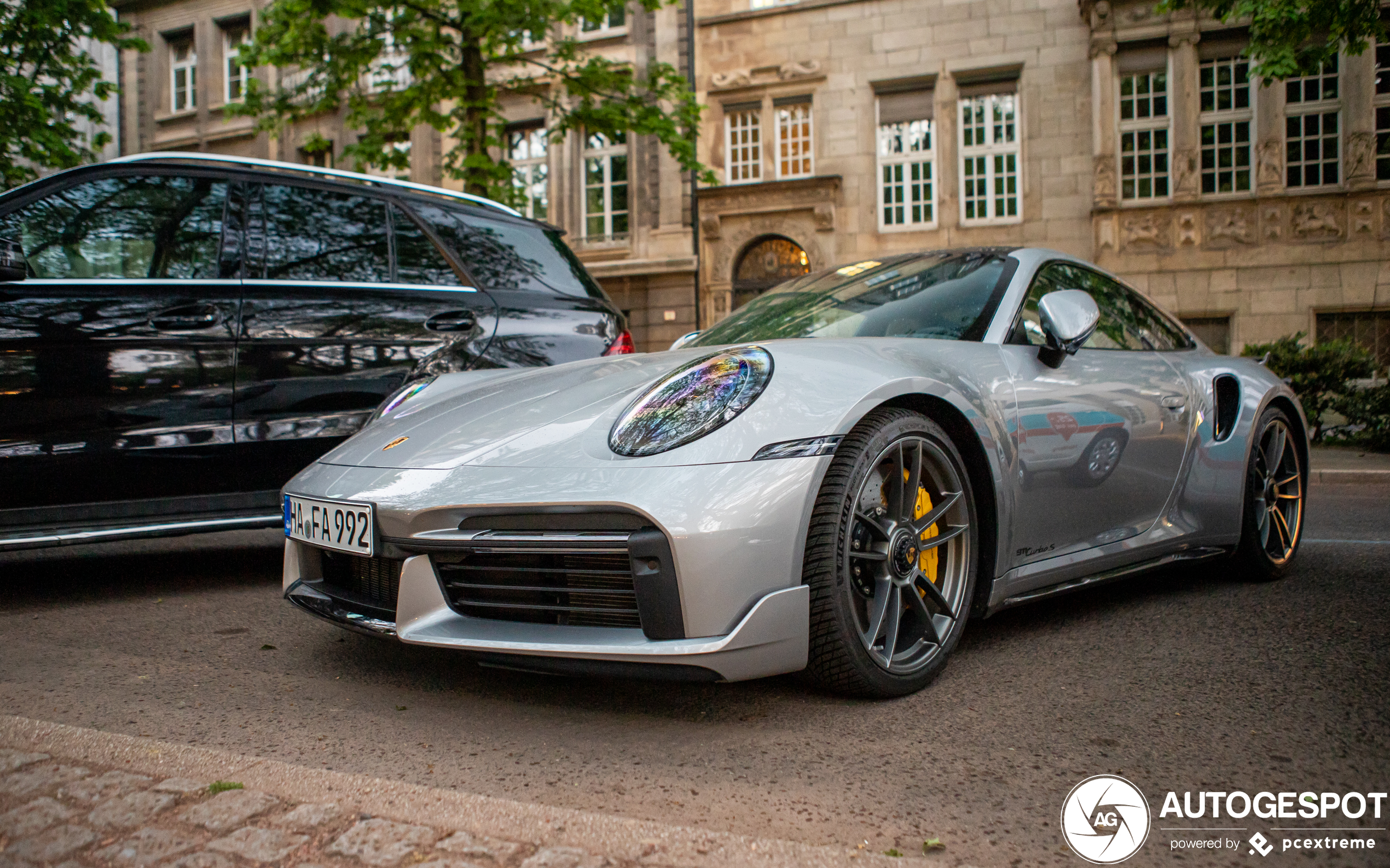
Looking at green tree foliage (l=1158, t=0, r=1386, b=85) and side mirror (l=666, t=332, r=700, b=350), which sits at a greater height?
green tree foliage (l=1158, t=0, r=1386, b=85)

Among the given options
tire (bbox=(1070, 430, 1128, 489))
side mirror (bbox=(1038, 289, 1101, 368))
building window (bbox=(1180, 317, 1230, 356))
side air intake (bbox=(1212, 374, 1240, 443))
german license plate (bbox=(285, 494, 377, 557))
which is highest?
building window (bbox=(1180, 317, 1230, 356))

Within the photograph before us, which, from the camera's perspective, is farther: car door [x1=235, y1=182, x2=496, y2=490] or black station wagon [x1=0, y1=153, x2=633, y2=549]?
car door [x1=235, y1=182, x2=496, y2=490]

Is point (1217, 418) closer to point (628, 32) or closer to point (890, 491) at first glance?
point (890, 491)

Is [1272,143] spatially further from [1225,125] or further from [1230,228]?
[1230,228]

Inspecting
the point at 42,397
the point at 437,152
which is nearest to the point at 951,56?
the point at 437,152

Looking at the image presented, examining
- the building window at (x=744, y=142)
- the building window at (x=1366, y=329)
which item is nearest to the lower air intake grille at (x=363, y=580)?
the building window at (x=744, y=142)

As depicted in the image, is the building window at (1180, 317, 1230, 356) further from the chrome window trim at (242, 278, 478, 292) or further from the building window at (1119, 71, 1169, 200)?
the chrome window trim at (242, 278, 478, 292)

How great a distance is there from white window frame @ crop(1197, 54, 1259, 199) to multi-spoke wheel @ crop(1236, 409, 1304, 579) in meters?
13.8

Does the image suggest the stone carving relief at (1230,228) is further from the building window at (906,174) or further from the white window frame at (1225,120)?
the building window at (906,174)

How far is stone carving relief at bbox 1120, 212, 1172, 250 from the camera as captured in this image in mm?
16359

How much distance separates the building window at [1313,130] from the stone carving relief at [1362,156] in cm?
28

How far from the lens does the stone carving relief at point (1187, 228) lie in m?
16.2

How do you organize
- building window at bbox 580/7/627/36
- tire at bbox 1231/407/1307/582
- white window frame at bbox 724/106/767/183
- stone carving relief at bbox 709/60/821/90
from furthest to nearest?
building window at bbox 580/7/627/36 → white window frame at bbox 724/106/767/183 → stone carving relief at bbox 709/60/821/90 → tire at bbox 1231/407/1307/582

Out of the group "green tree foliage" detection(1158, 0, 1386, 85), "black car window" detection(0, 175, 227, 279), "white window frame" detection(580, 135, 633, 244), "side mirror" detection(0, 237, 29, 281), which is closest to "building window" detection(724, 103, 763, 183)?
"white window frame" detection(580, 135, 633, 244)
